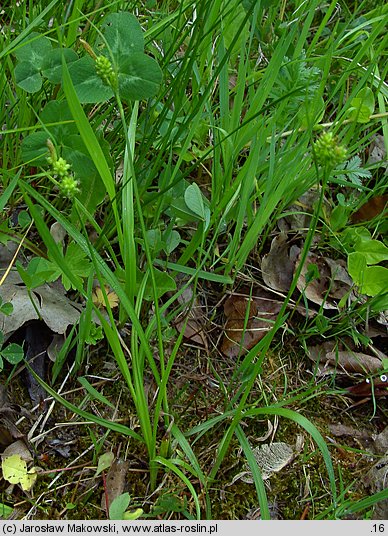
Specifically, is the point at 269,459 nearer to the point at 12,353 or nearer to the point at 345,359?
the point at 345,359

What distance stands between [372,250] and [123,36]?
2.98ft

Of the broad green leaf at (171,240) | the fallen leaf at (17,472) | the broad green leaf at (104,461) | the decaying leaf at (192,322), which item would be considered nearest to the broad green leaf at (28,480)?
the fallen leaf at (17,472)

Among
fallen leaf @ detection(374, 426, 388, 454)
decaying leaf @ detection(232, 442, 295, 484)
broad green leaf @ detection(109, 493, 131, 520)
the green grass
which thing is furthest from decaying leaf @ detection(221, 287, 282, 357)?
broad green leaf @ detection(109, 493, 131, 520)

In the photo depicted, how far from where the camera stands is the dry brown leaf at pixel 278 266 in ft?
5.35

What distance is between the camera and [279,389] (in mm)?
1470

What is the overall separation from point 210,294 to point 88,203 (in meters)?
0.42

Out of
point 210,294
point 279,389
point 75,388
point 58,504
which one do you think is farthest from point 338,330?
point 58,504

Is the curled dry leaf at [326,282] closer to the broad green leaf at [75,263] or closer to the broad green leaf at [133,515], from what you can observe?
the broad green leaf at [75,263]

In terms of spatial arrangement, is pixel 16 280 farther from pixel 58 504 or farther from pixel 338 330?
pixel 338 330

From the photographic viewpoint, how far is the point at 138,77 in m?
1.23

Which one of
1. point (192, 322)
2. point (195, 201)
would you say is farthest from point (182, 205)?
point (192, 322)

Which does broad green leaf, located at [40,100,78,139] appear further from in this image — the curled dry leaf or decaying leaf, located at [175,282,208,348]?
the curled dry leaf

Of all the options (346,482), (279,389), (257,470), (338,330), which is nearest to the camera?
(257,470)

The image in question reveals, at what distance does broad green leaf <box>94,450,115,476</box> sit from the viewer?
1.26 meters
